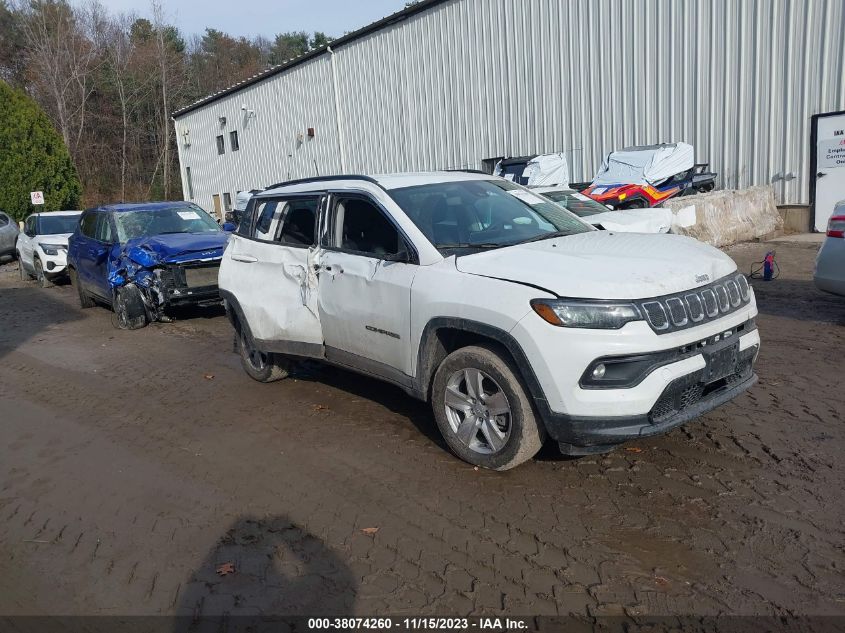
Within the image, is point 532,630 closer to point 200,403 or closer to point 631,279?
point 631,279

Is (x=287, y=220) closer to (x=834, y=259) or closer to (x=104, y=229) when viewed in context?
(x=834, y=259)

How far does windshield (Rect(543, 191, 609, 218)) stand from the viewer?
36.3ft

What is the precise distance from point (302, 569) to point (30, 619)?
1.26 metres

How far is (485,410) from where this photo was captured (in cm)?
438

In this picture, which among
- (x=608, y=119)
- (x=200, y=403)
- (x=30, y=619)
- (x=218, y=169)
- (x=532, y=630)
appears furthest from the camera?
(x=218, y=169)

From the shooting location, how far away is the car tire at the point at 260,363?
670 centimetres

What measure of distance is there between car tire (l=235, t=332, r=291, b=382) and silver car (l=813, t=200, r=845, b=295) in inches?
220

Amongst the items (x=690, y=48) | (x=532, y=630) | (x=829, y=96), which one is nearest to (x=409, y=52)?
(x=690, y=48)

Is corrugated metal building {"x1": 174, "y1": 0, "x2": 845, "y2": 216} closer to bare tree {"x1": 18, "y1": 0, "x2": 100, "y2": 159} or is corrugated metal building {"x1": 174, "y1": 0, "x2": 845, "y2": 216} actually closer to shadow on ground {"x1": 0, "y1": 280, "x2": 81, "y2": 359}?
shadow on ground {"x1": 0, "y1": 280, "x2": 81, "y2": 359}

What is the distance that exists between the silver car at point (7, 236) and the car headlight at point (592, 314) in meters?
22.8

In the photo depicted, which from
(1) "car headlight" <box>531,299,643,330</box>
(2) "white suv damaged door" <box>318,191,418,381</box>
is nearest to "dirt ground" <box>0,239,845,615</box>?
(2) "white suv damaged door" <box>318,191,418,381</box>

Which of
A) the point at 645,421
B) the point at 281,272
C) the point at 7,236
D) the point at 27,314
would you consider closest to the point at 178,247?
the point at 27,314

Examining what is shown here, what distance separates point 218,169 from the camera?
3778cm

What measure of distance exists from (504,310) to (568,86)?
17.2 meters
